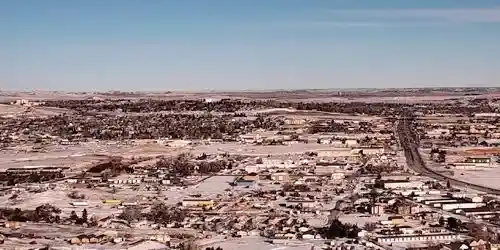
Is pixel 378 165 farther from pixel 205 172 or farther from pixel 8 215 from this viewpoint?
pixel 8 215

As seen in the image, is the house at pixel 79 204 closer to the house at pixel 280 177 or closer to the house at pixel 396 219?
the house at pixel 280 177

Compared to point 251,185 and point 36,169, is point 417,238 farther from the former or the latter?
point 36,169

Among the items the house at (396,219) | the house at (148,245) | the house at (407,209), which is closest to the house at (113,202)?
the house at (148,245)

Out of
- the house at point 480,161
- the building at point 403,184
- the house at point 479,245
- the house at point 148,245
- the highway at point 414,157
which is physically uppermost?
the house at point 479,245

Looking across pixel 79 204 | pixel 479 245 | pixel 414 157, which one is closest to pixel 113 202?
pixel 79 204

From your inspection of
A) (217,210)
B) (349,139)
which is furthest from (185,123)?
(217,210)
